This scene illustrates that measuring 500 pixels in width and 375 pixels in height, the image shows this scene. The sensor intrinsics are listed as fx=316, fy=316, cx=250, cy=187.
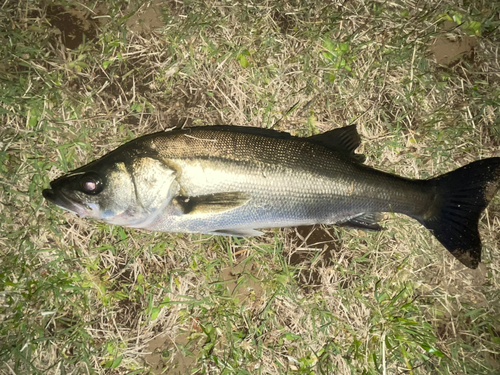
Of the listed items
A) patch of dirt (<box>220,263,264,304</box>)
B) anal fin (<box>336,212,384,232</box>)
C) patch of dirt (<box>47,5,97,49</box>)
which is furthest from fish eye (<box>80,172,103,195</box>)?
anal fin (<box>336,212,384,232</box>)

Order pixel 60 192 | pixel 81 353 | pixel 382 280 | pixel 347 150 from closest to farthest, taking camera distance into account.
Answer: pixel 60 192 < pixel 347 150 < pixel 81 353 < pixel 382 280

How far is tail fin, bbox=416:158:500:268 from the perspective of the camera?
3.12 m

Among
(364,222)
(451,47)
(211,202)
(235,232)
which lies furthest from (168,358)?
(451,47)

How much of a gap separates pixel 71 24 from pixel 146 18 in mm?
826

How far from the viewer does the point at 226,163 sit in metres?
2.84

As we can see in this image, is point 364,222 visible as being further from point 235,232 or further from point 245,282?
point 245,282

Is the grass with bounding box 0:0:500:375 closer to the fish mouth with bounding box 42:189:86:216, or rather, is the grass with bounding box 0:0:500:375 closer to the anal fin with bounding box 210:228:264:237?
the anal fin with bounding box 210:228:264:237

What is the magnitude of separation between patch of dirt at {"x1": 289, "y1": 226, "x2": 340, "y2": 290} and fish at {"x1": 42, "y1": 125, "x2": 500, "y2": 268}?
517 mm

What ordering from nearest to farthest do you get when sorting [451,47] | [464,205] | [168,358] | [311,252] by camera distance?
Result: [464,205] → [168,358] → [311,252] → [451,47]

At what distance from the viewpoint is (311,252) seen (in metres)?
3.60

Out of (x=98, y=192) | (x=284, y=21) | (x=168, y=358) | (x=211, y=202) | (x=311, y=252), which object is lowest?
(x=168, y=358)

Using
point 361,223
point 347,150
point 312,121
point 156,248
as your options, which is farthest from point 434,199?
point 156,248

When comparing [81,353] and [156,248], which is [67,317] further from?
[156,248]

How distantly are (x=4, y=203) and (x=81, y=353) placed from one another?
180 cm
